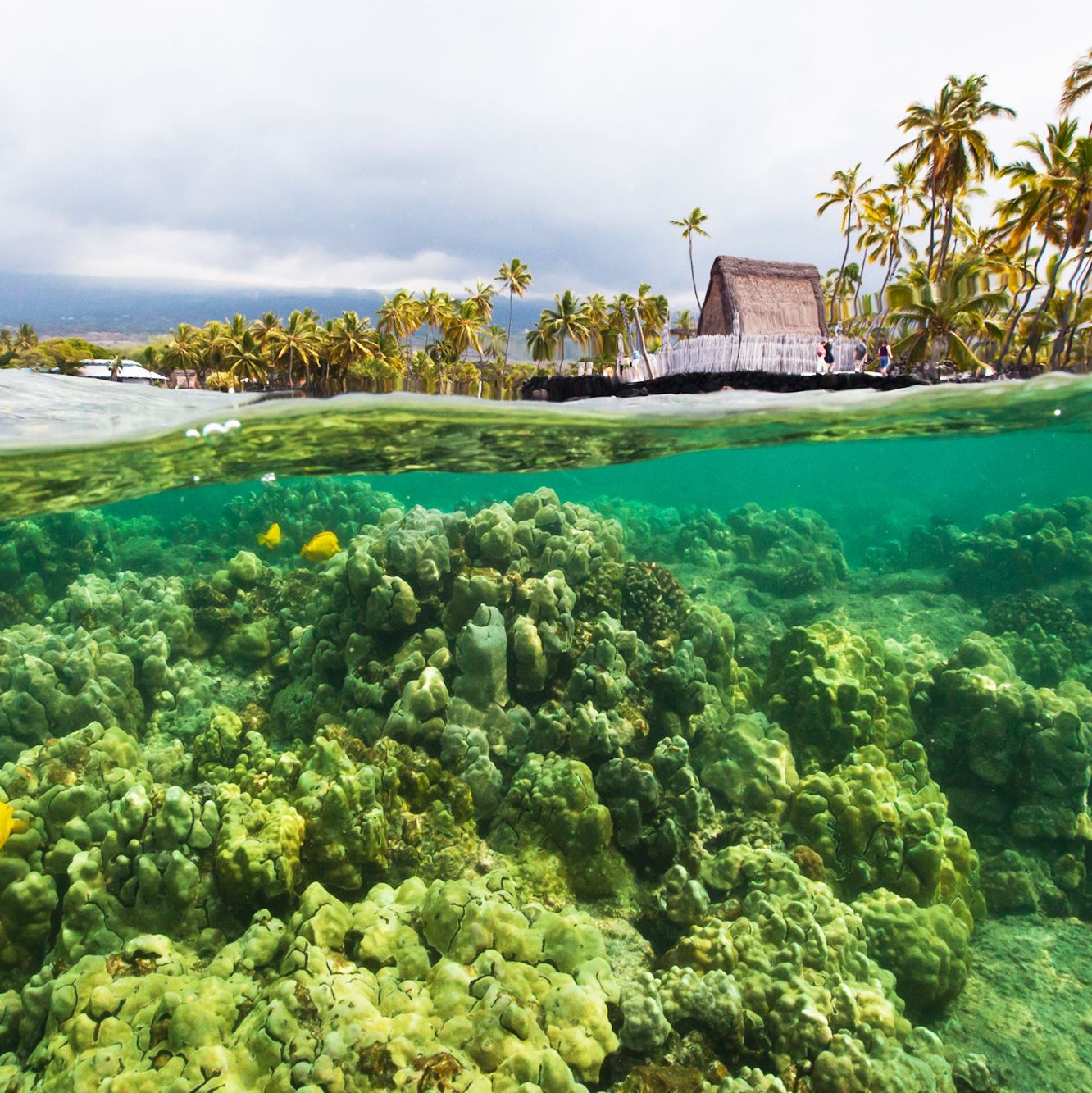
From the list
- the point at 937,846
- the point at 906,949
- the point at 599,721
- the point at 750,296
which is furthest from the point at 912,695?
the point at 750,296

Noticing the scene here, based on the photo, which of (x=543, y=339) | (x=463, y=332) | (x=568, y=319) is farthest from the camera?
(x=543, y=339)

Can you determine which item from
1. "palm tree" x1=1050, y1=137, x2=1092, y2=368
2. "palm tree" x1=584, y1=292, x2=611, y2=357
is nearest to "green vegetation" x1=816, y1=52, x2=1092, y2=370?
"palm tree" x1=1050, y1=137, x2=1092, y2=368

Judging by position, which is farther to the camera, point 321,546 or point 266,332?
point 266,332

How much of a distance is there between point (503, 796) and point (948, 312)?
61.4ft

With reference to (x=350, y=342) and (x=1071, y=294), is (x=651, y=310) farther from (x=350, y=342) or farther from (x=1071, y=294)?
(x=1071, y=294)

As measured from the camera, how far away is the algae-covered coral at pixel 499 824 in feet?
15.8

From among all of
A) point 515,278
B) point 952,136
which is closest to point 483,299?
point 515,278

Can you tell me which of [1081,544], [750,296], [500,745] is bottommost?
[500,745]

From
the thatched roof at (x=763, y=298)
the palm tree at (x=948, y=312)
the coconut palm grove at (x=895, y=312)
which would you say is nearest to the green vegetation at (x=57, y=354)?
the coconut palm grove at (x=895, y=312)

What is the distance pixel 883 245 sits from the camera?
34906 mm

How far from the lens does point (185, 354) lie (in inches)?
1679

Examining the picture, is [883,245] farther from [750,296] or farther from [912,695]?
[912,695]

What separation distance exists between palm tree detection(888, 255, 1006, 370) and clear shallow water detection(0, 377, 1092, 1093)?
5.45 m

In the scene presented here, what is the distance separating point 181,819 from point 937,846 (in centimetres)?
738
